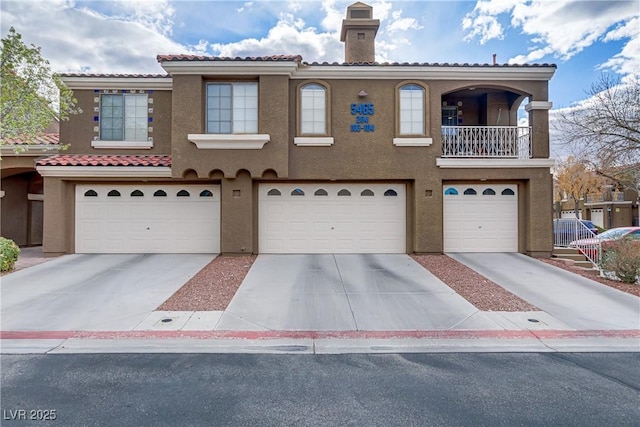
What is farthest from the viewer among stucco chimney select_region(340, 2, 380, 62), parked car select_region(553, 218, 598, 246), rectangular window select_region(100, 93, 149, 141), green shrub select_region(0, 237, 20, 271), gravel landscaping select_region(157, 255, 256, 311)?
stucco chimney select_region(340, 2, 380, 62)

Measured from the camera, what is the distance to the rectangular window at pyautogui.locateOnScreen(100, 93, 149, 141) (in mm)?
13031

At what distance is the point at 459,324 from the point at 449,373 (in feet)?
6.20

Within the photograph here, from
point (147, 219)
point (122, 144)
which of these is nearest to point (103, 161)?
point (122, 144)

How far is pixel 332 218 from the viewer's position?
491 inches

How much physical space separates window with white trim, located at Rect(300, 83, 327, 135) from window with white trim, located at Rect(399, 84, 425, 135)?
2.69 m

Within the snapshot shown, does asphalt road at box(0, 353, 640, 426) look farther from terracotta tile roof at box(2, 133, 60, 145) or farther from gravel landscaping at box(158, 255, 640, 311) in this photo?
terracotta tile roof at box(2, 133, 60, 145)

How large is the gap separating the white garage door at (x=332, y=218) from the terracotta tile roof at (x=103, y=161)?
3.71 metres

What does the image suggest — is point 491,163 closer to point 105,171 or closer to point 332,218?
point 332,218

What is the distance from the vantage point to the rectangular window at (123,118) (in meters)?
13.0

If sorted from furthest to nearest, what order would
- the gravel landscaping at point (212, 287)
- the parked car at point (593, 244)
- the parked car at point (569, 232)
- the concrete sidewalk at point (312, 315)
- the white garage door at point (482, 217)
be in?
the parked car at point (569, 232), the white garage door at point (482, 217), the parked car at point (593, 244), the gravel landscaping at point (212, 287), the concrete sidewalk at point (312, 315)

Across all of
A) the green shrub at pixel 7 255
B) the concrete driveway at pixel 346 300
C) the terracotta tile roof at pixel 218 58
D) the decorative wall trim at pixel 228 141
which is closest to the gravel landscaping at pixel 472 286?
the concrete driveway at pixel 346 300

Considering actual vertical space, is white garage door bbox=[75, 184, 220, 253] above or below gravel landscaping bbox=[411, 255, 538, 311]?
above

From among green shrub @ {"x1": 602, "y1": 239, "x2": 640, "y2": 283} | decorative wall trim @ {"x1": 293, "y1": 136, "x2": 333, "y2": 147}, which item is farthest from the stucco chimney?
green shrub @ {"x1": 602, "y1": 239, "x2": 640, "y2": 283}

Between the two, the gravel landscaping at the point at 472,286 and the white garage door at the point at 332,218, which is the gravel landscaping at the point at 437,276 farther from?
the white garage door at the point at 332,218
